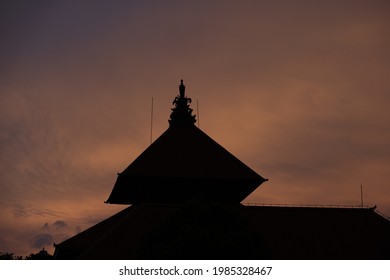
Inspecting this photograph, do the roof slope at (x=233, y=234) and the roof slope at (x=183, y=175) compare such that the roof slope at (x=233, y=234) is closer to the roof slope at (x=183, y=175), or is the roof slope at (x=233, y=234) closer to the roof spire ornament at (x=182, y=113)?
the roof slope at (x=183, y=175)

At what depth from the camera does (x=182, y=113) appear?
47.5 m

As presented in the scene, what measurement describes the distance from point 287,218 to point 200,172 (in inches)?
268

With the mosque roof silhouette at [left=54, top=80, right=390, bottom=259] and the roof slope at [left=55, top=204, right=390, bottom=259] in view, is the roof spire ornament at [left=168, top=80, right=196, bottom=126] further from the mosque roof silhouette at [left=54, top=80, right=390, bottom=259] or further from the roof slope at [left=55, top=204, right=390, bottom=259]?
the roof slope at [left=55, top=204, right=390, bottom=259]

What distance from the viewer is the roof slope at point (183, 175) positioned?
41906 mm

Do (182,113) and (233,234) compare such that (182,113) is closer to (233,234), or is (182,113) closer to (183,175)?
(183,175)

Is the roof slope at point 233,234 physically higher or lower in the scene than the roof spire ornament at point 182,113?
lower

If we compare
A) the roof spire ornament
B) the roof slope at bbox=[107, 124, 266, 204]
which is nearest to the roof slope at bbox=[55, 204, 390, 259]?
the roof slope at bbox=[107, 124, 266, 204]

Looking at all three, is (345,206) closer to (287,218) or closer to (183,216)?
(287,218)

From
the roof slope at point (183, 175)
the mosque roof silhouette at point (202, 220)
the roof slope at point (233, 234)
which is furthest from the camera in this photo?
the roof slope at point (183, 175)

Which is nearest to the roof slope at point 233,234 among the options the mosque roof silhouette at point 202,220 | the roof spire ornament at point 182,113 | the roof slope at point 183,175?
the mosque roof silhouette at point 202,220
